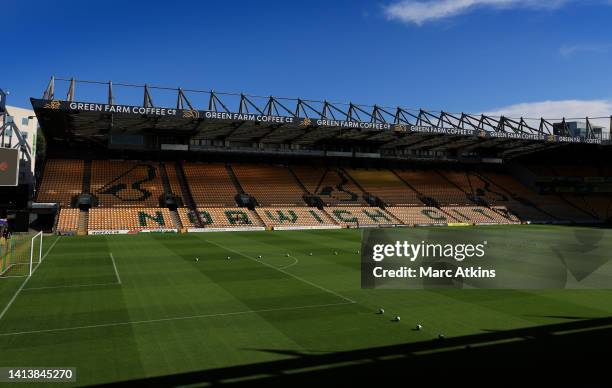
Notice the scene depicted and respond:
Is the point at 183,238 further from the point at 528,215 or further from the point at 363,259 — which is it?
the point at 528,215

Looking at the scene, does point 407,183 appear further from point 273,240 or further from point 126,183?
point 126,183

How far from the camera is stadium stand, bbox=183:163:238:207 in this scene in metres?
54.8

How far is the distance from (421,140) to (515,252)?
117 ft

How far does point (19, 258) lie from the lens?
26.8 metres

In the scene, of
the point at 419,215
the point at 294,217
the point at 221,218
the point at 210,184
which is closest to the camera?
the point at 221,218

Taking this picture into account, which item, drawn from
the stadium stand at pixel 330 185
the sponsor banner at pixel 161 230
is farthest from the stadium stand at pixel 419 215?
the sponsor banner at pixel 161 230

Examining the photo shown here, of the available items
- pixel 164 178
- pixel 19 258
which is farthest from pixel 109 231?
pixel 19 258

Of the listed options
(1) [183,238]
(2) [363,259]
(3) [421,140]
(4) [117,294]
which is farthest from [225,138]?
(4) [117,294]

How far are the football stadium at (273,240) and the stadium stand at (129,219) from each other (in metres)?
0.27

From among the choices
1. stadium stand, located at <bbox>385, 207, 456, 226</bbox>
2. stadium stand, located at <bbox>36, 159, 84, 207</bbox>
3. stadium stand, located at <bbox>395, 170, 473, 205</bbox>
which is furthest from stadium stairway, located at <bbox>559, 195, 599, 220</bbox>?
stadium stand, located at <bbox>36, 159, 84, 207</bbox>

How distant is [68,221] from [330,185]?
3378cm

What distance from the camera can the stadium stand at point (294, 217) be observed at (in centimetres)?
5150

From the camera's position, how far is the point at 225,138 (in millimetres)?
60844

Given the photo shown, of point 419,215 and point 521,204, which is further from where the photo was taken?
point 521,204
